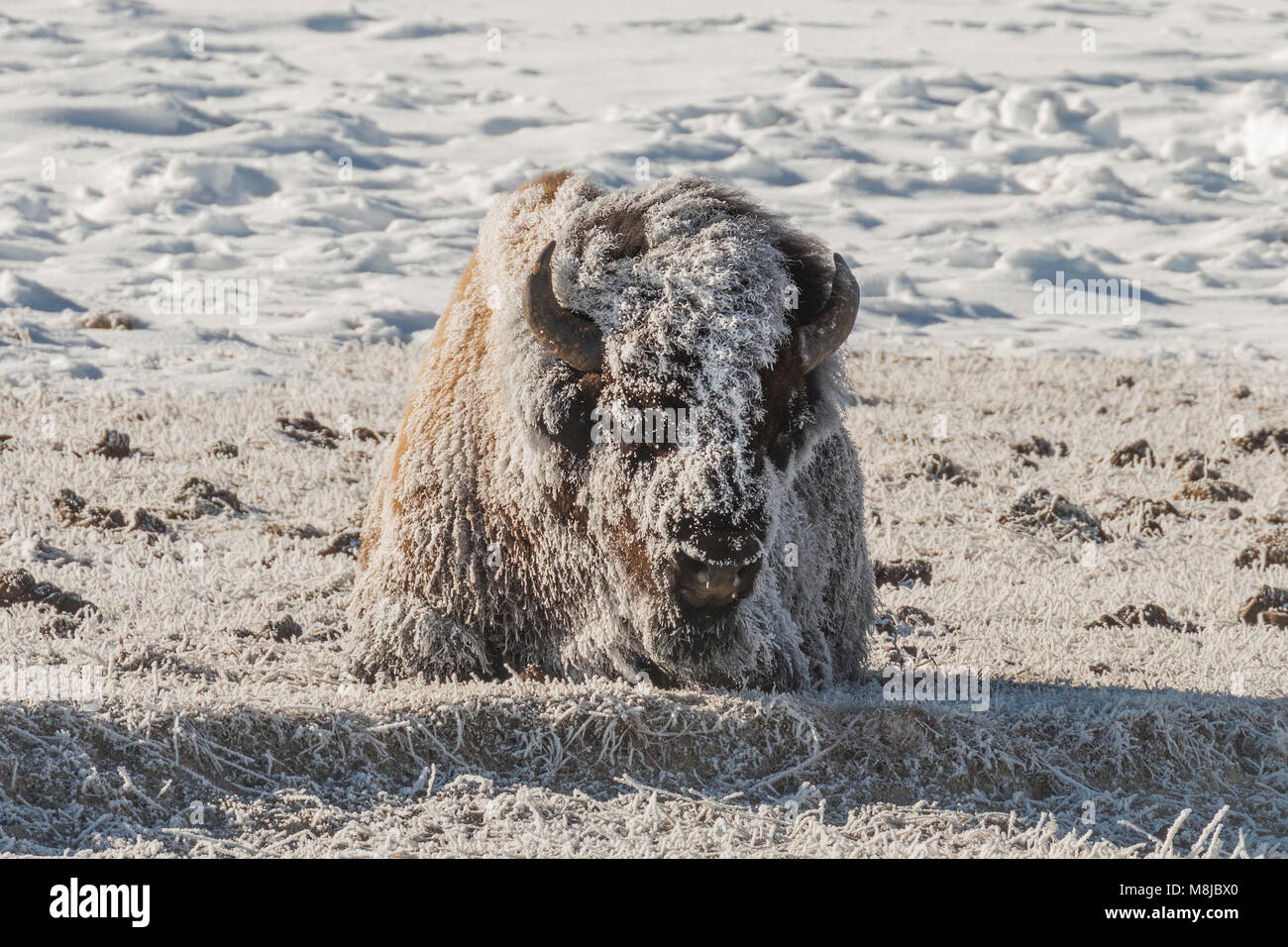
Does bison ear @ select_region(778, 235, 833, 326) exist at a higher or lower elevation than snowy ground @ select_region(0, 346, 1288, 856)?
higher

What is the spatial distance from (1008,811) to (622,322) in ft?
7.18

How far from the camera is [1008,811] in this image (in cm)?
477

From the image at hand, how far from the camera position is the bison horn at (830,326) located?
5461 mm

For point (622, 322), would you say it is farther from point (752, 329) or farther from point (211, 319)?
point (211, 319)

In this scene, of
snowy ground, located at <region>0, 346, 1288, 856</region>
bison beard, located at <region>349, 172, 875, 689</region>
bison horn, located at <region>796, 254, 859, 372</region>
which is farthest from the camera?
bison horn, located at <region>796, 254, 859, 372</region>

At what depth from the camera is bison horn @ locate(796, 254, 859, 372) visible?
546cm

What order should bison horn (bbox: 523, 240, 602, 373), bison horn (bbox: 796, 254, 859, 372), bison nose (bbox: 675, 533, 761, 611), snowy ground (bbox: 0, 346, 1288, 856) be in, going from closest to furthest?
snowy ground (bbox: 0, 346, 1288, 856), bison nose (bbox: 675, 533, 761, 611), bison horn (bbox: 523, 240, 602, 373), bison horn (bbox: 796, 254, 859, 372)

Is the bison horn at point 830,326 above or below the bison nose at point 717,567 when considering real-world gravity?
above

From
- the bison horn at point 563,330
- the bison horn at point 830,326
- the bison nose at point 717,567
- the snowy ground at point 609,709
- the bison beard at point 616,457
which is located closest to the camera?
the snowy ground at point 609,709

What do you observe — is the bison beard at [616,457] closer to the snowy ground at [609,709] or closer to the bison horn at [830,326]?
the bison horn at [830,326]

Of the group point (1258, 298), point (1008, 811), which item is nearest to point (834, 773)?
point (1008, 811)

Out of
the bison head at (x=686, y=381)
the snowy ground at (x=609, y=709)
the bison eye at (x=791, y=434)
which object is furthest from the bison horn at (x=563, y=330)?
the snowy ground at (x=609, y=709)

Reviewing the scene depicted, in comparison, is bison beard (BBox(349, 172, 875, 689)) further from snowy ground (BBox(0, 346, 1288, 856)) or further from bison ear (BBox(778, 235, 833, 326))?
snowy ground (BBox(0, 346, 1288, 856))

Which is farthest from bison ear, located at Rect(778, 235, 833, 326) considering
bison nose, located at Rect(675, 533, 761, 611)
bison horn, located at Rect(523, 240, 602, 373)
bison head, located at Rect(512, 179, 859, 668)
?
bison nose, located at Rect(675, 533, 761, 611)
